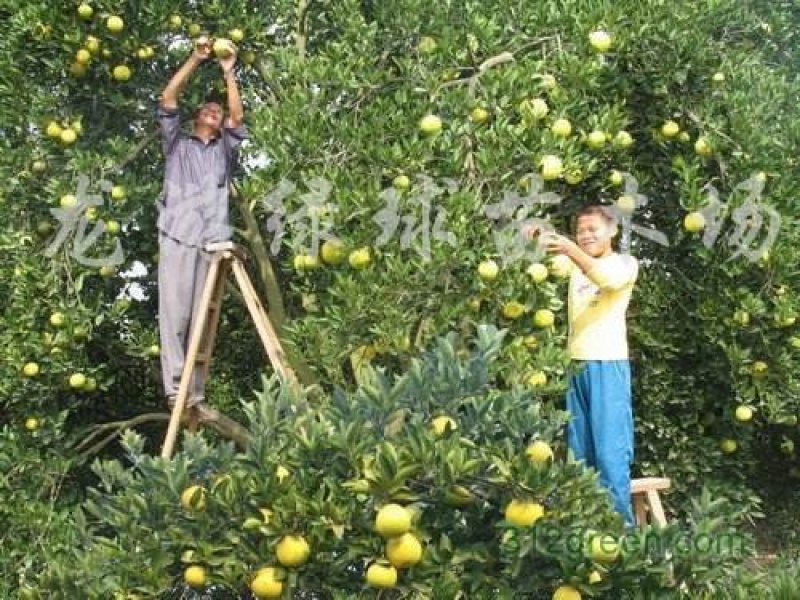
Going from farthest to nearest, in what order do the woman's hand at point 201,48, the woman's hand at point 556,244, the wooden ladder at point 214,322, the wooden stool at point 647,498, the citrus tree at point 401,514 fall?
the woman's hand at point 201,48, the wooden ladder at point 214,322, the wooden stool at point 647,498, the woman's hand at point 556,244, the citrus tree at point 401,514

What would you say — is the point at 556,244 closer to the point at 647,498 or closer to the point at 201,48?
the point at 647,498

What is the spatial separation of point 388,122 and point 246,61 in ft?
4.59

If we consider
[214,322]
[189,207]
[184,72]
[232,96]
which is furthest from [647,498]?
[184,72]

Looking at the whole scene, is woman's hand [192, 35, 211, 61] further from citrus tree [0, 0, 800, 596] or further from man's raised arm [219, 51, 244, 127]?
citrus tree [0, 0, 800, 596]

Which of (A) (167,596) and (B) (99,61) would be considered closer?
(A) (167,596)

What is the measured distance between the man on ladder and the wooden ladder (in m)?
0.10

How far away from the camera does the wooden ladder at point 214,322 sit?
4.28 m

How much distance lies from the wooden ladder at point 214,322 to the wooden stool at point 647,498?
4.93 ft

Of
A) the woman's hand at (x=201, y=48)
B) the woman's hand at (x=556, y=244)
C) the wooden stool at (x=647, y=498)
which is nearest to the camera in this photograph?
the woman's hand at (x=556, y=244)

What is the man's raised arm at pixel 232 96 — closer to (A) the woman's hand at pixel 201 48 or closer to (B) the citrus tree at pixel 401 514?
(A) the woman's hand at pixel 201 48

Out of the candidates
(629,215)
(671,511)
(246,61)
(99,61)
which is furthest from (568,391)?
(99,61)

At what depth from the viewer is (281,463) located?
103 inches

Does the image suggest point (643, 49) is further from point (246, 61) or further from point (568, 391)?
point (246, 61)

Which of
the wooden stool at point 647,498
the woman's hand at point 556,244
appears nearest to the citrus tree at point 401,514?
the woman's hand at point 556,244
